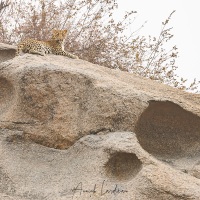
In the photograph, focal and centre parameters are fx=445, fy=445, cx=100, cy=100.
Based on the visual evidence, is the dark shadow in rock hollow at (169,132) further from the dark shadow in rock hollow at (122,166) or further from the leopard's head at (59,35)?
the leopard's head at (59,35)

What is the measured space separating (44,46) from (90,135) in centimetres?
166

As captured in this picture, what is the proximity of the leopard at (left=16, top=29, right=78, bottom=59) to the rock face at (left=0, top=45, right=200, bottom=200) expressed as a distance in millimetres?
346

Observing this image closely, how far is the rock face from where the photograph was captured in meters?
3.53

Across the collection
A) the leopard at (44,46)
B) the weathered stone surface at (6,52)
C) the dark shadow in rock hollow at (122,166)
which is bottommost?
the dark shadow in rock hollow at (122,166)

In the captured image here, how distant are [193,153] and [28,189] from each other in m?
1.72

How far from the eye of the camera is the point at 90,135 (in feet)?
13.0

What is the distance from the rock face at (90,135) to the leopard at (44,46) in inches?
13.6

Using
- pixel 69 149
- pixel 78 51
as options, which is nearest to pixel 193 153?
pixel 69 149

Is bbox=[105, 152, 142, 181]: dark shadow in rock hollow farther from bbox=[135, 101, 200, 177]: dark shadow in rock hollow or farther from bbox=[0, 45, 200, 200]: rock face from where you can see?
bbox=[135, 101, 200, 177]: dark shadow in rock hollow

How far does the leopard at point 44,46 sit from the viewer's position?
4.93 m

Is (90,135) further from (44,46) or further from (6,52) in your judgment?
(6,52)

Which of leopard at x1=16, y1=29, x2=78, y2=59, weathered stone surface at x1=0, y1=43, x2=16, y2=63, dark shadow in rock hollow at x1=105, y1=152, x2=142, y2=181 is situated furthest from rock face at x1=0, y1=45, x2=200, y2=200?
weathered stone surface at x1=0, y1=43, x2=16, y2=63

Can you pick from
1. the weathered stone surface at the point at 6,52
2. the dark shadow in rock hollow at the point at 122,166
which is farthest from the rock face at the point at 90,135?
the weathered stone surface at the point at 6,52

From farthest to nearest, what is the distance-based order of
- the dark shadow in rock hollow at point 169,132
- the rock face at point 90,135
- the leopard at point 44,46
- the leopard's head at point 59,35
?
the leopard's head at point 59,35 < the leopard at point 44,46 < the dark shadow in rock hollow at point 169,132 < the rock face at point 90,135
